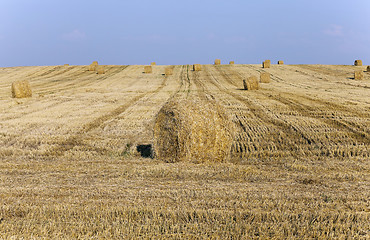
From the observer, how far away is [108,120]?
13.6 meters

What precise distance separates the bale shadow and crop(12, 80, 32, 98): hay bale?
14.4 meters

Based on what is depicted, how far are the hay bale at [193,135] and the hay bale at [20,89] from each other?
1551 centimetres

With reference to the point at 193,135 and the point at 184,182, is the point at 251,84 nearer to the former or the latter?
the point at 193,135

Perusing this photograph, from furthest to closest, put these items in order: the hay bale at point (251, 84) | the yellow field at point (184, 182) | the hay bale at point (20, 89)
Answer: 1. the hay bale at point (251, 84)
2. the hay bale at point (20, 89)
3. the yellow field at point (184, 182)

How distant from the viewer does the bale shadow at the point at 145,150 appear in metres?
8.92

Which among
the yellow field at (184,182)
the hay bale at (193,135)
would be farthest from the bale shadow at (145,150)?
the hay bale at (193,135)

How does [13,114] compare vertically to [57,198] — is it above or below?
above

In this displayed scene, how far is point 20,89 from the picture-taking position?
68.7 feet

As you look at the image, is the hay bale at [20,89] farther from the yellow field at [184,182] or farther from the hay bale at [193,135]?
the hay bale at [193,135]

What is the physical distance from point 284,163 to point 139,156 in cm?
359

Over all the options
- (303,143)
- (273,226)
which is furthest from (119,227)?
(303,143)

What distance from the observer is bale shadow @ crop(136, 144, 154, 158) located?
892cm

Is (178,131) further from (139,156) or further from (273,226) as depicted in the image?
(273,226)

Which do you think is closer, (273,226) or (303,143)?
(273,226)
